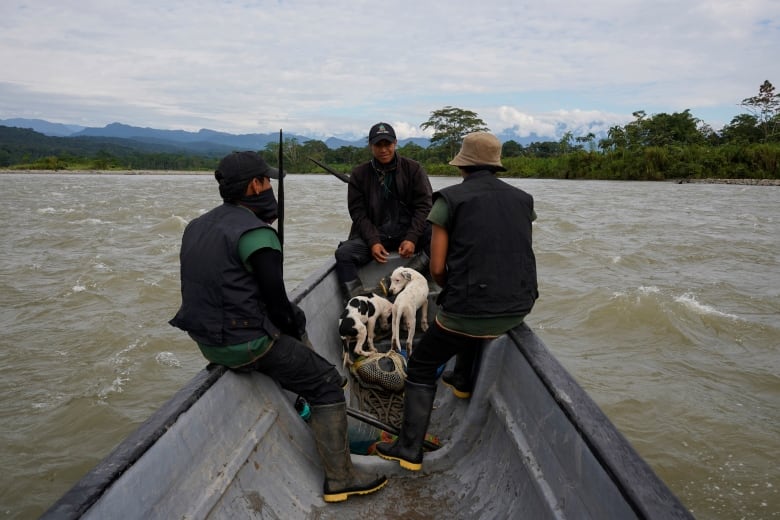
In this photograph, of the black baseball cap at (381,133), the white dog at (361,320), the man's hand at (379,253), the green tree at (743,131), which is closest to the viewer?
the white dog at (361,320)

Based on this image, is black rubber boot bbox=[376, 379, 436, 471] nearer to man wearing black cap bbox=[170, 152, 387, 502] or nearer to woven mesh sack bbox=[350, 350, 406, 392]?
man wearing black cap bbox=[170, 152, 387, 502]

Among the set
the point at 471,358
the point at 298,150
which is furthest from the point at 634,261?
the point at 298,150

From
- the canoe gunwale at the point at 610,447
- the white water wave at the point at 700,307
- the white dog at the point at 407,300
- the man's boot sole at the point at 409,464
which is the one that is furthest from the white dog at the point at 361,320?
the white water wave at the point at 700,307

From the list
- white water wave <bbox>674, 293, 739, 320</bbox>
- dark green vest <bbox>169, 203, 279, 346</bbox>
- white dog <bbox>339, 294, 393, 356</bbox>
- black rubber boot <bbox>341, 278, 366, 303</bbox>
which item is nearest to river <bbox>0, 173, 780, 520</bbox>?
white water wave <bbox>674, 293, 739, 320</bbox>

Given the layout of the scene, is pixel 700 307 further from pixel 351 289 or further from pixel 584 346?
pixel 351 289

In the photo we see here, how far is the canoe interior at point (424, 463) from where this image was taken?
1716 millimetres

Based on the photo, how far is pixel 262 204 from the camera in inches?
97.3

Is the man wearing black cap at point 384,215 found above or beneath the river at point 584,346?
above

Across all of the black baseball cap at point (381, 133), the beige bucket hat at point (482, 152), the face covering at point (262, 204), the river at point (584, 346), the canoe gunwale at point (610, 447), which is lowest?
the river at point (584, 346)

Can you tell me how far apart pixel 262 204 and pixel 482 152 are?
1085mm

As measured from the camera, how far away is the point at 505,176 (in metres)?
48.4

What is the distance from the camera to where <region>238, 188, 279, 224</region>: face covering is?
243 cm

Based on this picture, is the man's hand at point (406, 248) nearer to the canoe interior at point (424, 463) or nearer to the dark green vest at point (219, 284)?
the canoe interior at point (424, 463)

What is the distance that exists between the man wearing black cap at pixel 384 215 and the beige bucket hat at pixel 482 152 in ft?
6.89
